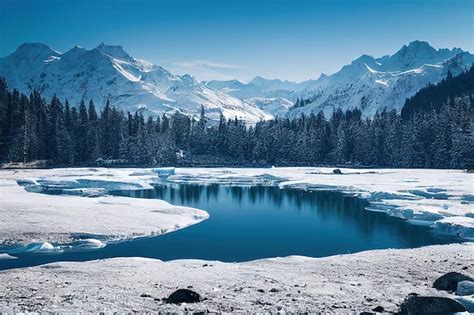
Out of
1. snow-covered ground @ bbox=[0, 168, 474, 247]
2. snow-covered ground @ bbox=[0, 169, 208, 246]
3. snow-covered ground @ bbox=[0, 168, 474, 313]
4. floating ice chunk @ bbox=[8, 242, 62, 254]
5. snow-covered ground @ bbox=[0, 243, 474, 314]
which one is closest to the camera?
snow-covered ground @ bbox=[0, 243, 474, 314]

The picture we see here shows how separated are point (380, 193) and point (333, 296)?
4025 centimetres

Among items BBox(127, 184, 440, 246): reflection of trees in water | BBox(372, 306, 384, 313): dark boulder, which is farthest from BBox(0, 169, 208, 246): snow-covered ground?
BBox(372, 306, 384, 313): dark boulder

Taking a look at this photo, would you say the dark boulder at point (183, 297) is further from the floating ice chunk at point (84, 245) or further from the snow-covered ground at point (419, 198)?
the snow-covered ground at point (419, 198)

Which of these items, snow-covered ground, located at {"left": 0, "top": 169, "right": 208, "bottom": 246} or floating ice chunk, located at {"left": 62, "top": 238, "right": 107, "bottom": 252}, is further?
snow-covered ground, located at {"left": 0, "top": 169, "right": 208, "bottom": 246}

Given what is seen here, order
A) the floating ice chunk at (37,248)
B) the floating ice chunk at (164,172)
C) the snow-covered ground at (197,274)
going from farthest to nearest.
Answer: the floating ice chunk at (164,172) → the floating ice chunk at (37,248) → the snow-covered ground at (197,274)

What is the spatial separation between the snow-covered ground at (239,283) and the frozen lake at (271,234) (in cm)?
453

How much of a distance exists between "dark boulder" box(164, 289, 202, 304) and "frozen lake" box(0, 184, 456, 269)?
37.0 ft

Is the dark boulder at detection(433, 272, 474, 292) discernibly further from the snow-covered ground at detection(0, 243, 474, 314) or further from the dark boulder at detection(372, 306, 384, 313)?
the dark boulder at detection(372, 306, 384, 313)

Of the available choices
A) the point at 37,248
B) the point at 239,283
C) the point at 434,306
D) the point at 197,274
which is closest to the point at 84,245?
the point at 37,248

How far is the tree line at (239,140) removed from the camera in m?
104

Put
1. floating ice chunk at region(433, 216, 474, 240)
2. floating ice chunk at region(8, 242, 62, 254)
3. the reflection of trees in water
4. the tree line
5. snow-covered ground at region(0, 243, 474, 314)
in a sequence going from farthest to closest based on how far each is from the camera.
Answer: the tree line, the reflection of trees in water, floating ice chunk at region(433, 216, 474, 240), floating ice chunk at region(8, 242, 62, 254), snow-covered ground at region(0, 243, 474, 314)

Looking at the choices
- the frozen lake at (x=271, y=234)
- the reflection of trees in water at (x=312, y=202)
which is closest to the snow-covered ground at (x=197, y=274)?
the frozen lake at (x=271, y=234)

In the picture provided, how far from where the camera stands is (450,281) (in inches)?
683

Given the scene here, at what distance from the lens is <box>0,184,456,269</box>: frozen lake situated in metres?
27.9
